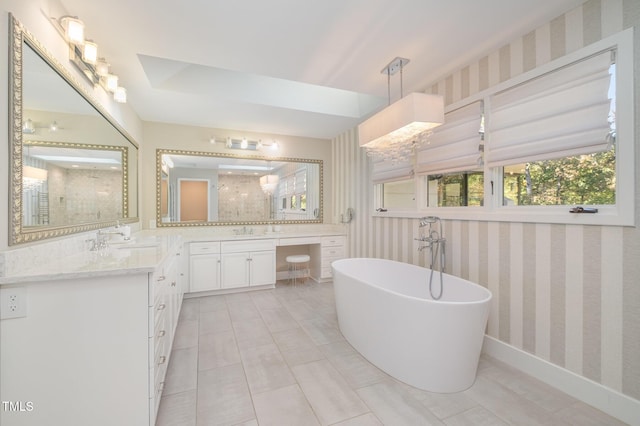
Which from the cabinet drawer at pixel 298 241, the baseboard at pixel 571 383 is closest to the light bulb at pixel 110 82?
the cabinet drawer at pixel 298 241

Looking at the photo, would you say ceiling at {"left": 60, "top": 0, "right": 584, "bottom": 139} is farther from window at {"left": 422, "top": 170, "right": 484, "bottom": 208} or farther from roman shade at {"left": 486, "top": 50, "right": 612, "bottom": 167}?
window at {"left": 422, "top": 170, "right": 484, "bottom": 208}

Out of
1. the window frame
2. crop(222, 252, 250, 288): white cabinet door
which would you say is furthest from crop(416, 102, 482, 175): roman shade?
crop(222, 252, 250, 288): white cabinet door

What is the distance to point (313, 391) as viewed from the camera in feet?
5.97

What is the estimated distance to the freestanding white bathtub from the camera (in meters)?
1.77

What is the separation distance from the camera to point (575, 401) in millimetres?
1725

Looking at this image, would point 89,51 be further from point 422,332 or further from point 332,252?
point 332,252

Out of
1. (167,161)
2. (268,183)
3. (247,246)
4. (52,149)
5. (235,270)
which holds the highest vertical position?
(167,161)

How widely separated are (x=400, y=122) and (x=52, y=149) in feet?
7.75

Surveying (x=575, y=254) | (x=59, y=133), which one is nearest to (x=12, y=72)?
(x=59, y=133)

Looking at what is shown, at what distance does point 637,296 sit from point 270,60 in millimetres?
3096

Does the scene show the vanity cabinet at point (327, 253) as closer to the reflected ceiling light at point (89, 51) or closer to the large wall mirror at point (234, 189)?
the large wall mirror at point (234, 189)

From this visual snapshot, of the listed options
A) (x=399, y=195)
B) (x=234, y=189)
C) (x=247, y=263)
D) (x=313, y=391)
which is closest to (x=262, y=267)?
(x=247, y=263)

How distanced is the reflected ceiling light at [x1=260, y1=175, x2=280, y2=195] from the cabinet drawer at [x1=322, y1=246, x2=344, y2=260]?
136 centimetres

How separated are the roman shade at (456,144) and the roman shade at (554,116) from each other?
0.44 ft
